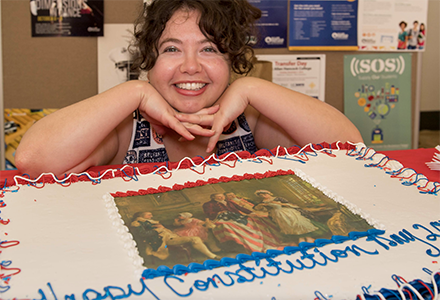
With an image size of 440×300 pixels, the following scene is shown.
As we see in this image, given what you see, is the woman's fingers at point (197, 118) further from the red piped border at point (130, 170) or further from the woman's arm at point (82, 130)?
the red piped border at point (130, 170)

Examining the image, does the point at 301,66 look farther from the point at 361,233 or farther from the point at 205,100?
the point at 361,233

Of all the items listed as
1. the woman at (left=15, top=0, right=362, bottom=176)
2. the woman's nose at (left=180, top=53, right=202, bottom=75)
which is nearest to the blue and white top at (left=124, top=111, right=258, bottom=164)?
the woman at (left=15, top=0, right=362, bottom=176)

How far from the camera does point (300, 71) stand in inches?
57.6

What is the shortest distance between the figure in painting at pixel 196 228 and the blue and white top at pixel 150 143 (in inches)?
17.9

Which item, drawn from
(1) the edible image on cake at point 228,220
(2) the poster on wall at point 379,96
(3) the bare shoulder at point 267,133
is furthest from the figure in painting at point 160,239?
(2) the poster on wall at point 379,96

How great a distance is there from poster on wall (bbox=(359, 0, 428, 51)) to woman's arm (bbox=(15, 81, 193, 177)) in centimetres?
104

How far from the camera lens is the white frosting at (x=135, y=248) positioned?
1.06ft

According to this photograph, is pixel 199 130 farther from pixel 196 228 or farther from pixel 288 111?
pixel 196 228

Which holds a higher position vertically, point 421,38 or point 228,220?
point 421,38

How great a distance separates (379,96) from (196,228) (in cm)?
133

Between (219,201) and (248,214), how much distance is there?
56 mm

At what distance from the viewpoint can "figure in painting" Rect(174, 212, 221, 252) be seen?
1.27 ft

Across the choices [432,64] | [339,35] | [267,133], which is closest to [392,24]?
[339,35]

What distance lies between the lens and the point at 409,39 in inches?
59.1
